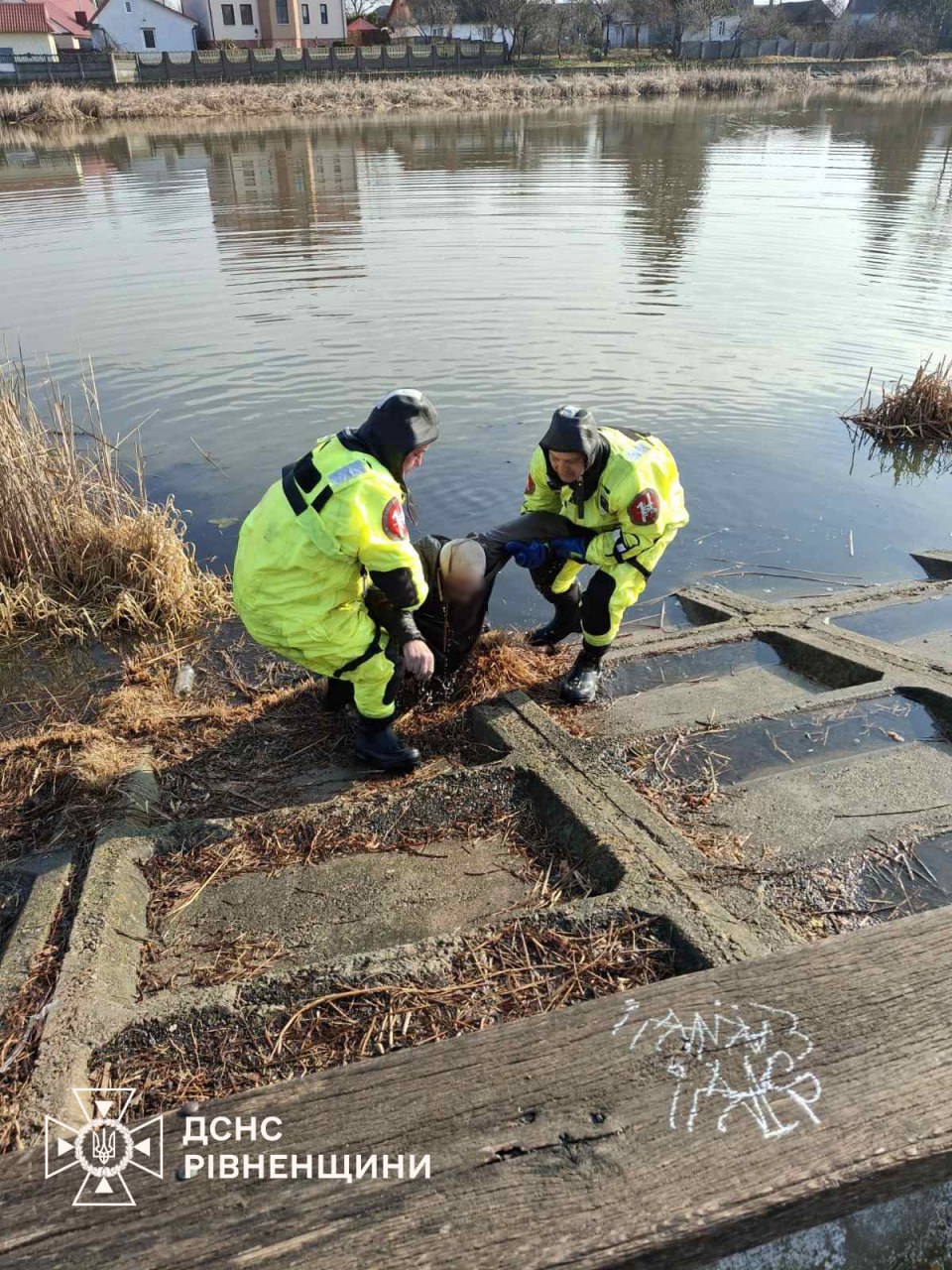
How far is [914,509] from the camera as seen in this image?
802cm

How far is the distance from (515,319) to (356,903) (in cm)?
1072

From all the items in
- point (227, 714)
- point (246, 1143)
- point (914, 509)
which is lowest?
point (914, 509)

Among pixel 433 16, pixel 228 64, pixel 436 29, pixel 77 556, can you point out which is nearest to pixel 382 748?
pixel 77 556

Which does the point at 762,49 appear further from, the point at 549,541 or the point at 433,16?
the point at 549,541

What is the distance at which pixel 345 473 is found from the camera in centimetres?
342

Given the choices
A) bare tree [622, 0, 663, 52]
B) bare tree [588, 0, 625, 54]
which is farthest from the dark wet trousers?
bare tree [622, 0, 663, 52]

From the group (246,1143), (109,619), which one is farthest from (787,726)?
(109,619)

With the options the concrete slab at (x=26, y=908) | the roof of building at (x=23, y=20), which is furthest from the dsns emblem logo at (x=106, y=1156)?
the roof of building at (x=23, y=20)

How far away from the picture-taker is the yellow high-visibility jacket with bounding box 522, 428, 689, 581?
172 inches

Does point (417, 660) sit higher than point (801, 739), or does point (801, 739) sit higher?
A: point (417, 660)

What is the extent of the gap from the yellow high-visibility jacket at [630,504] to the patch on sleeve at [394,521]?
1.38m

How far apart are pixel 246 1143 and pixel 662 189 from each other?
2334 cm

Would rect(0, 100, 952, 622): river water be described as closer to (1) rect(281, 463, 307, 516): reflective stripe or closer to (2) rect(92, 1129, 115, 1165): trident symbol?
(1) rect(281, 463, 307, 516): reflective stripe

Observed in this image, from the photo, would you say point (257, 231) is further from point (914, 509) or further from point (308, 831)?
point (308, 831)
